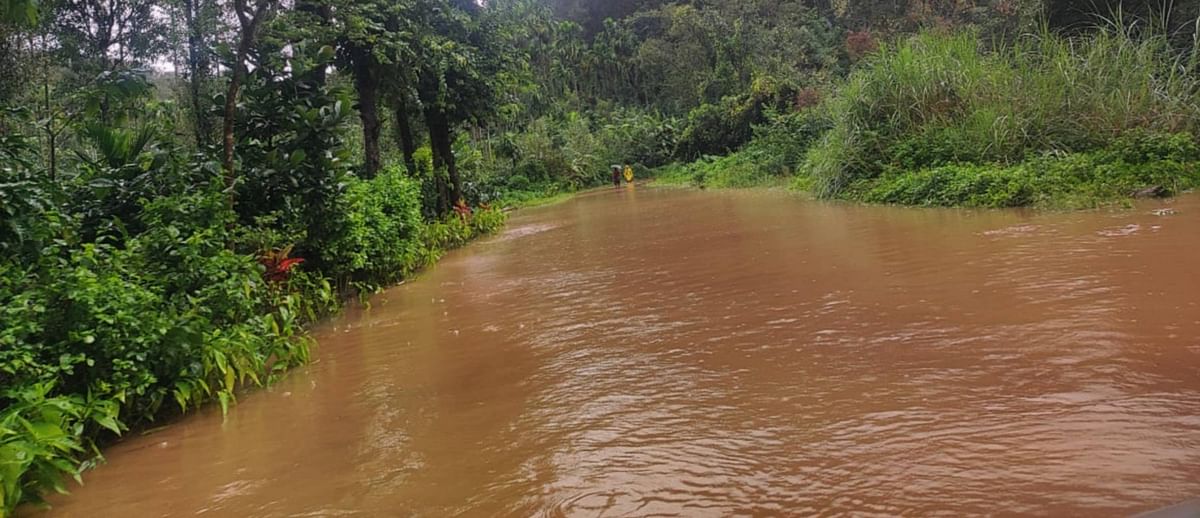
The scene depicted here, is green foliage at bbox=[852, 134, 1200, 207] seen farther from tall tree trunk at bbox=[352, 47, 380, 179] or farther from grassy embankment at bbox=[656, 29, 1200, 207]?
tall tree trunk at bbox=[352, 47, 380, 179]

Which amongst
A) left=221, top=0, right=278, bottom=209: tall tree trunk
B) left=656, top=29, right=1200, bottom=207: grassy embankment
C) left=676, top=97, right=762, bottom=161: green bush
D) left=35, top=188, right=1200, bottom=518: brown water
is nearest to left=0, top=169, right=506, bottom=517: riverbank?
left=35, top=188, right=1200, bottom=518: brown water

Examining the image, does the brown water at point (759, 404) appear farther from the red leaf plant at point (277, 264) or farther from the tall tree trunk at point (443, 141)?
the tall tree trunk at point (443, 141)

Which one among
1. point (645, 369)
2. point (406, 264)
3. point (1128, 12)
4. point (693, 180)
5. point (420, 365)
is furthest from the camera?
point (693, 180)

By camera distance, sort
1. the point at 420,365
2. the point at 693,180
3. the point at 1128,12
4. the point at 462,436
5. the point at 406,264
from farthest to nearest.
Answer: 1. the point at 693,180
2. the point at 1128,12
3. the point at 406,264
4. the point at 420,365
5. the point at 462,436

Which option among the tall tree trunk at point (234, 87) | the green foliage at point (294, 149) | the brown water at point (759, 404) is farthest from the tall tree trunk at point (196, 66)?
the brown water at point (759, 404)

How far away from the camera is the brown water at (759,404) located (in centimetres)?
259

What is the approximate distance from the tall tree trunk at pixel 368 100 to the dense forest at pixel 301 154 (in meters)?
0.04

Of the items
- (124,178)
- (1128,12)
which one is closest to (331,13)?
(124,178)

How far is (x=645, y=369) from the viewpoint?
14.1 feet

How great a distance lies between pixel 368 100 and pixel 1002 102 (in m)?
10.6

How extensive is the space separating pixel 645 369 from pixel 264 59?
6.09 m

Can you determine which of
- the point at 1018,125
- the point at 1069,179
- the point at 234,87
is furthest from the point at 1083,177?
the point at 234,87

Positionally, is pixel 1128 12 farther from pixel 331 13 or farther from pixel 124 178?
pixel 124 178

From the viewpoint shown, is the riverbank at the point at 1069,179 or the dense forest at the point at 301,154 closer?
the dense forest at the point at 301,154
